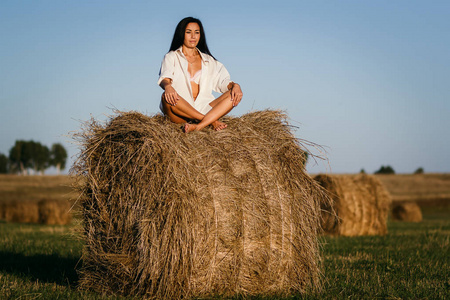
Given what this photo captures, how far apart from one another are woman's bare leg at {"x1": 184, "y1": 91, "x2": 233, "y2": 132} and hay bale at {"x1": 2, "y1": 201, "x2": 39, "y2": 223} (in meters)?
19.6

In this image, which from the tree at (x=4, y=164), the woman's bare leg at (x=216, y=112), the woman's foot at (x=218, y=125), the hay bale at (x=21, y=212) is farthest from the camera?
the tree at (x=4, y=164)

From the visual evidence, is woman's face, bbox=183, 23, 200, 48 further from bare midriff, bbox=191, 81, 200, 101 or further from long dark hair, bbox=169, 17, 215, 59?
bare midriff, bbox=191, 81, 200, 101

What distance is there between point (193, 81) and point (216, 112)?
2.92 feet

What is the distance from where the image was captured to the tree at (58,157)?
9438 centimetres

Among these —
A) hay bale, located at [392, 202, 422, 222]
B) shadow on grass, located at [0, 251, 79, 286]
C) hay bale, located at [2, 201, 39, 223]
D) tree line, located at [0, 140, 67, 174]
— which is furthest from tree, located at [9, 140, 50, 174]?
shadow on grass, located at [0, 251, 79, 286]

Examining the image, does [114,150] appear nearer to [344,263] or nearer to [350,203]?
[344,263]

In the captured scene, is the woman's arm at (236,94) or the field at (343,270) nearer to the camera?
the field at (343,270)

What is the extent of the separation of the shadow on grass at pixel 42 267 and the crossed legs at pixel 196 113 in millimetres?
2557

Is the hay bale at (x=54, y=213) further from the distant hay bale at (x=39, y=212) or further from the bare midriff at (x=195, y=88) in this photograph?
the bare midriff at (x=195, y=88)

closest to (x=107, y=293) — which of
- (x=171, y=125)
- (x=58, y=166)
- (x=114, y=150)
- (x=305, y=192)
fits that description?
(x=114, y=150)

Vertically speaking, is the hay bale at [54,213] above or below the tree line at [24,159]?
below

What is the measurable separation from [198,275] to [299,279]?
1.46 meters

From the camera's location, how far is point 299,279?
609 cm

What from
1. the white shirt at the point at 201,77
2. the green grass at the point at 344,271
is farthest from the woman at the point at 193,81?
the green grass at the point at 344,271
